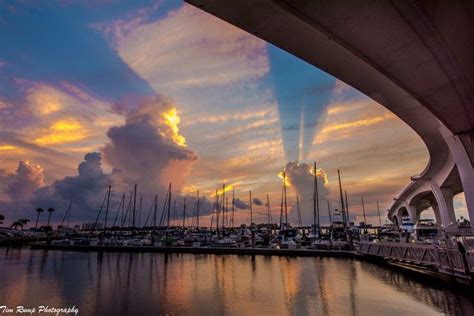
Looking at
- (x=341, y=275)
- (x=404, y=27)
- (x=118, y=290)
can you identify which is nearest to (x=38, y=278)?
(x=118, y=290)

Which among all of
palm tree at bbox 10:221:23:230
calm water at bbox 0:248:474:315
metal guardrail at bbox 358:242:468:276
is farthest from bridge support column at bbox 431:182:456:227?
palm tree at bbox 10:221:23:230

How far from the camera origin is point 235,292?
24.1 metres

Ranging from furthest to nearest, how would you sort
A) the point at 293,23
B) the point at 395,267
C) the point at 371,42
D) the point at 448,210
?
the point at 448,210
the point at 395,267
the point at 371,42
the point at 293,23

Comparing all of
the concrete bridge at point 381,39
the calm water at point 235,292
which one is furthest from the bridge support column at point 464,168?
the concrete bridge at point 381,39

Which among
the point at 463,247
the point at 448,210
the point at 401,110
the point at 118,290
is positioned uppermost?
the point at 401,110

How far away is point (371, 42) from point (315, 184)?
195ft

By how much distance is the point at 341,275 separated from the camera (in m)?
31.6

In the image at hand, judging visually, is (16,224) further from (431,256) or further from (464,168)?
(464,168)

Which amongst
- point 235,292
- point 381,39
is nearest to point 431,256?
point 235,292

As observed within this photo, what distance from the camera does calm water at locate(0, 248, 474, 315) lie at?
1859 centimetres

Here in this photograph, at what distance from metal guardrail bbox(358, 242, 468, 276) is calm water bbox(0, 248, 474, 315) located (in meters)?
1.94

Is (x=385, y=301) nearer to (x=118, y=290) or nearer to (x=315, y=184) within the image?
(x=118, y=290)

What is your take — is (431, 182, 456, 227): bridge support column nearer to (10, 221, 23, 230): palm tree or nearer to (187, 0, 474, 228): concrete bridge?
(187, 0, 474, 228): concrete bridge

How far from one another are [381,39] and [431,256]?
2447 cm
